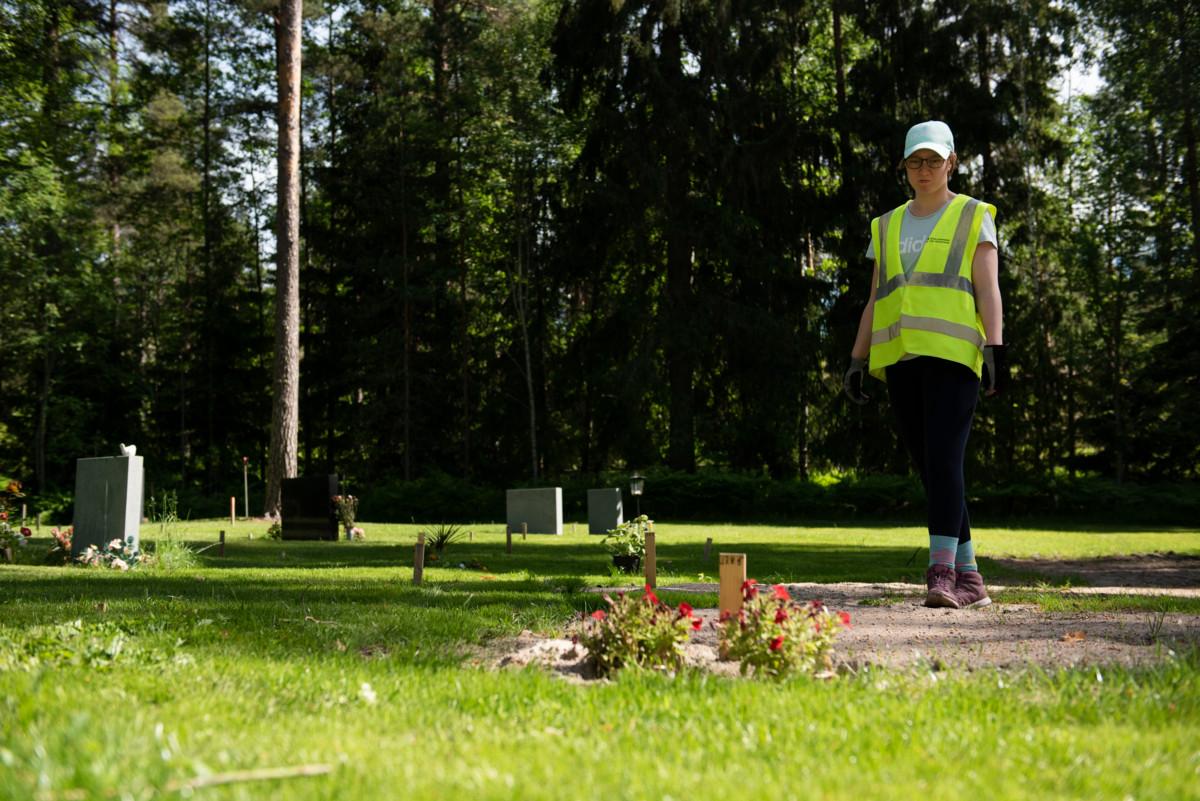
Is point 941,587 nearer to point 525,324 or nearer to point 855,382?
point 855,382

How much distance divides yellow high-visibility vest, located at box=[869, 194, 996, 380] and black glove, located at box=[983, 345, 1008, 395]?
49mm

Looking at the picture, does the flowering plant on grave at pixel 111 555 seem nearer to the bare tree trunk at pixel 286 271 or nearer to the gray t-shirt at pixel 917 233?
the gray t-shirt at pixel 917 233

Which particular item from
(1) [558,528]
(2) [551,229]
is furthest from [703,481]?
(2) [551,229]

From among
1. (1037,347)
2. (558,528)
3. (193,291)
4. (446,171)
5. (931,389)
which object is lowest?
(558,528)

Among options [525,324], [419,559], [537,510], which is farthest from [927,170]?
[525,324]

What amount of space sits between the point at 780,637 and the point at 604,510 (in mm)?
17553

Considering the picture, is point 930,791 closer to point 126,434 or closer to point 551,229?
point 551,229

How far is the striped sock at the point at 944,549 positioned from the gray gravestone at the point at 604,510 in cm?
1557

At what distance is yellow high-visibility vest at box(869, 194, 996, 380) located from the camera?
5984 mm

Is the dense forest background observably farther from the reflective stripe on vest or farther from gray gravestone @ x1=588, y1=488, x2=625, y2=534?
the reflective stripe on vest

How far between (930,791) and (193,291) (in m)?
41.4

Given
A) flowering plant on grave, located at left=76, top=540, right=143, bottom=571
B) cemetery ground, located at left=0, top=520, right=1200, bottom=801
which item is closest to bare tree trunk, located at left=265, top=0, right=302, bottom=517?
flowering plant on grave, located at left=76, top=540, right=143, bottom=571

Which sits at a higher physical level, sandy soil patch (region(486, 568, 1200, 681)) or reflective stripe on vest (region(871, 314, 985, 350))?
reflective stripe on vest (region(871, 314, 985, 350))

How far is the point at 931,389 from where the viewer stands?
19.7ft
